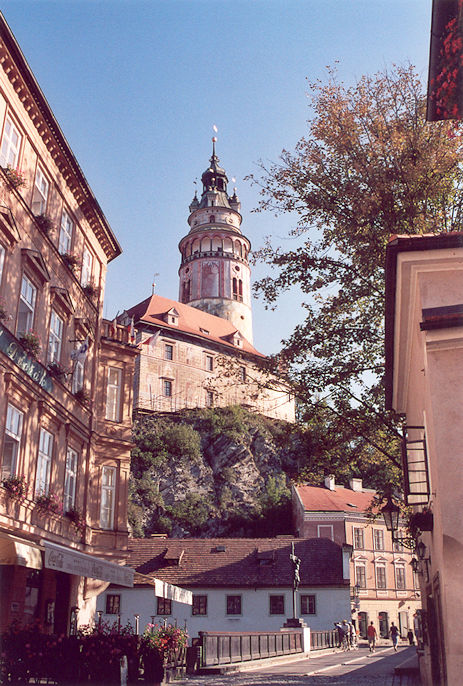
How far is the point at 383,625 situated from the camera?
178 feet

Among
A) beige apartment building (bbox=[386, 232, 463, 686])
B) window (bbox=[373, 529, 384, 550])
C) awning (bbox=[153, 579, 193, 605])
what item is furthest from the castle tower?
beige apartment building (bbox=[386, 232, 463, 686])

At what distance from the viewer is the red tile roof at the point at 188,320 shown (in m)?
71.2

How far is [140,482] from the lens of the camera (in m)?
62.6

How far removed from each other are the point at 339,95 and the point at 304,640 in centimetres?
2209

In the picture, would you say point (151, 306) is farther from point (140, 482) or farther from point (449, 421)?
point (449, 421)

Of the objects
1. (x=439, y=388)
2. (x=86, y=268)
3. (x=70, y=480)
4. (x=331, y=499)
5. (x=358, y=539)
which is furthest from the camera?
(x=331, y=499)

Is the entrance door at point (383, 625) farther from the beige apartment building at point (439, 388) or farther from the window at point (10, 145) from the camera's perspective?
the window at point (10, 145)

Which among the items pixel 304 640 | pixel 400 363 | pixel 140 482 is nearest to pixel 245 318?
pixel 140 482

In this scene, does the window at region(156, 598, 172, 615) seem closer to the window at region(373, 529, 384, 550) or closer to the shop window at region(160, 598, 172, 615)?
the shop window at region(160, 598, 172, 615)

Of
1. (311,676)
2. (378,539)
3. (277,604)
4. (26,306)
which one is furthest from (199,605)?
(26,306)

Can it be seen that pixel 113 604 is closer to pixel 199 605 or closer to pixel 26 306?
pixel 199 605

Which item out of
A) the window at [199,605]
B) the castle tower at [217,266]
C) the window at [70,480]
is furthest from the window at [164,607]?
the castle tower at [217,266]

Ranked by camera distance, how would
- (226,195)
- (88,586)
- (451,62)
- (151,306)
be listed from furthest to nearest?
(226,195)
(151,306)
(88,586)
(451,62)

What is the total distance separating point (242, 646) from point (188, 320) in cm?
5354
